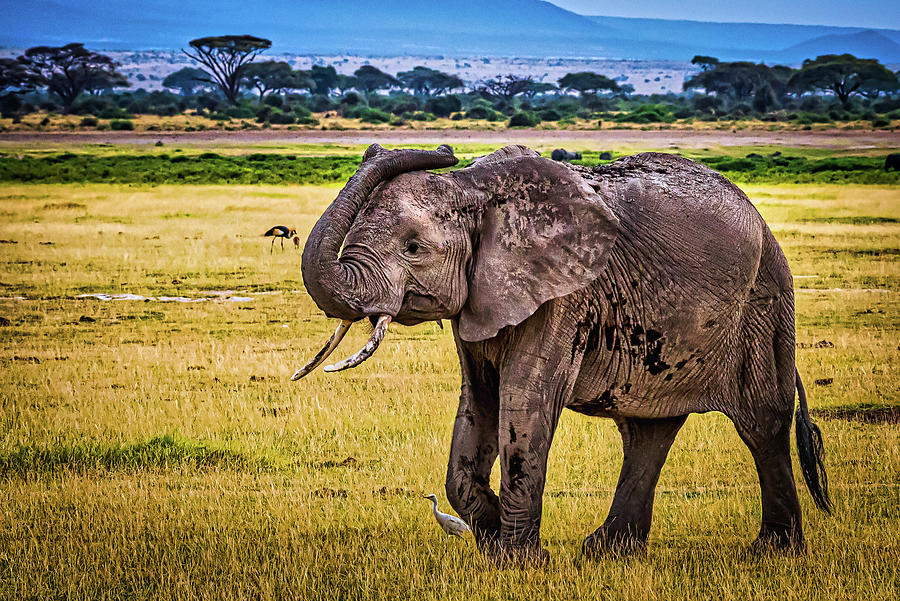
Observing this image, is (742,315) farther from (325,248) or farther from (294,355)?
(294,355)

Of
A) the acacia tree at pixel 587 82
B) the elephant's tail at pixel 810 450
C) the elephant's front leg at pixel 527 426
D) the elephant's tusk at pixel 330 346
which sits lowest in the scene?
the acacia tree at pixel 587 82

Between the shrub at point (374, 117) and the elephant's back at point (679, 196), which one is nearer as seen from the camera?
the elephant's back at point (679, 196)

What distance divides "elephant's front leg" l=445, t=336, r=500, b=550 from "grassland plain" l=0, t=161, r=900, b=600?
0.98 feet

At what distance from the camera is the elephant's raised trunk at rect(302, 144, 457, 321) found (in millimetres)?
5309

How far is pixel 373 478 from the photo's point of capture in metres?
8.04

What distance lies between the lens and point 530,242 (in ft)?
19.0

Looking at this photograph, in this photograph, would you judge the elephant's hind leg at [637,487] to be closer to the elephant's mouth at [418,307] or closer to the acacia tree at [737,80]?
the elephant's mouth at [418,307]

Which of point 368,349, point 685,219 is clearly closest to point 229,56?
point 685,219

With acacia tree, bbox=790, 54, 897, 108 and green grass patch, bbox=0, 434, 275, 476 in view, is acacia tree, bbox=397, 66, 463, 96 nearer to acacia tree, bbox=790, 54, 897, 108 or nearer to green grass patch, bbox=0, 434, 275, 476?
acacia tree, bbox=790, 54, 897, 108

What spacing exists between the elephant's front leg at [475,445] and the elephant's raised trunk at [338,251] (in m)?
0.92

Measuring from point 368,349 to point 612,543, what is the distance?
84.3 inches

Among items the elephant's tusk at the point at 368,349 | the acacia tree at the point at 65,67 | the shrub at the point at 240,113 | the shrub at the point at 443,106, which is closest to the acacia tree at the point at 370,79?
the acacia tree at the point at 65,67

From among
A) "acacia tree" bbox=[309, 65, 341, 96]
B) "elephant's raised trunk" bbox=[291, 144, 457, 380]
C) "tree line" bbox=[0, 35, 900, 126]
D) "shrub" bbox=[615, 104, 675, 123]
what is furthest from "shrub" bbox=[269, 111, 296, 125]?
"elephant's raised trunk" bbox=[291, 144, 457, 380]

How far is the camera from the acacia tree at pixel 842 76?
87.6 meters
